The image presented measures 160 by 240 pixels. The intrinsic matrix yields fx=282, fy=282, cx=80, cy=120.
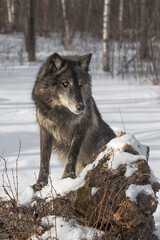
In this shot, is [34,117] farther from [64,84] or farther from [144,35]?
[144,35]

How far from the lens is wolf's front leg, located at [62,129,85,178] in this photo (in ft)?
10.2

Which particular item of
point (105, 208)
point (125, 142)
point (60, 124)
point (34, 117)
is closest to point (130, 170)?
point (125, 142)

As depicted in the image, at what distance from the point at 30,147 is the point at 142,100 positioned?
410 cm

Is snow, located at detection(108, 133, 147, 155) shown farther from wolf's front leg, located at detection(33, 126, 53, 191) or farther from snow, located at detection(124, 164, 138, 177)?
wolf's front leg, located at detection(33, 126, 53, 191)

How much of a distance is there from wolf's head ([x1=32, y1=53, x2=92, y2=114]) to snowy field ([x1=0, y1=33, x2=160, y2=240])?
64cm

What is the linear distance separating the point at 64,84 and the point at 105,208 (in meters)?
1.55

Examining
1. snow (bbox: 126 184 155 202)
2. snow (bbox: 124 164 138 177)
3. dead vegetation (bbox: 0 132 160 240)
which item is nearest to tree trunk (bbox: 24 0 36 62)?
dead vegetation (bbox: 0 132 160 240)

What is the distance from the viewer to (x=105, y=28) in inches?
437

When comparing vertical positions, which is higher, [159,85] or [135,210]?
[135,210]

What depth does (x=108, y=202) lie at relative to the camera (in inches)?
85.6

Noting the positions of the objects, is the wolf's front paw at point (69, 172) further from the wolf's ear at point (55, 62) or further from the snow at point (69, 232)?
the wolf's ear at point (55, 62)

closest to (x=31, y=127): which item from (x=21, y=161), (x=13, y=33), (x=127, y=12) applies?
(x=21, y=161)

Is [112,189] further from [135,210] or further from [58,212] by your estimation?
[58,212]

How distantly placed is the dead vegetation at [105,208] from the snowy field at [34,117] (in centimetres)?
15
